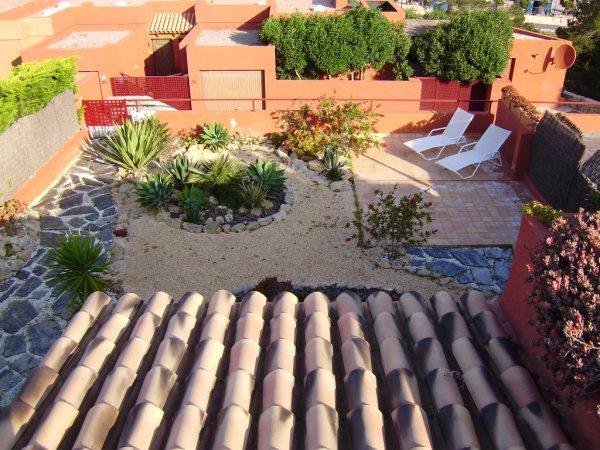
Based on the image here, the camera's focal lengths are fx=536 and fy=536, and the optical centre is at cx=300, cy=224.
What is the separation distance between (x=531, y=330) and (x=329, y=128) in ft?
36.8

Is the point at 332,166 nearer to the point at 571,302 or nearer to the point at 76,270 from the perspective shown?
the point at 76,270

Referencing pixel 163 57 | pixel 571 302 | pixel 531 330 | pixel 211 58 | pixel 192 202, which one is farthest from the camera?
pixel 163 57

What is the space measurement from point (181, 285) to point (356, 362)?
5.49 meters

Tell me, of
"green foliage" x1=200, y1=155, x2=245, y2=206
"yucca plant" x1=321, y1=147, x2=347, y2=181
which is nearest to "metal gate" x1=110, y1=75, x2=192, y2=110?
"green foliage" x1=200, y1=155, x2=245, y2=206

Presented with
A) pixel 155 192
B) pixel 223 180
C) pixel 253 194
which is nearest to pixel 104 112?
pixel 155 192

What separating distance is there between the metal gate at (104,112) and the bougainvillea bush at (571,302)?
43.4 ft

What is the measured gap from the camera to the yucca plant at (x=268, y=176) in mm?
12000

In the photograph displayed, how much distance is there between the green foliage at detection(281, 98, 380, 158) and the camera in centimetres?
1433

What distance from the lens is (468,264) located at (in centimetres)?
996

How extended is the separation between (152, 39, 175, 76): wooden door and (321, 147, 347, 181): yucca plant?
13793 mm

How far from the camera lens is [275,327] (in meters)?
5.09

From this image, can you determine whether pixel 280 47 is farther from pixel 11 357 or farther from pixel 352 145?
pixel 11 357

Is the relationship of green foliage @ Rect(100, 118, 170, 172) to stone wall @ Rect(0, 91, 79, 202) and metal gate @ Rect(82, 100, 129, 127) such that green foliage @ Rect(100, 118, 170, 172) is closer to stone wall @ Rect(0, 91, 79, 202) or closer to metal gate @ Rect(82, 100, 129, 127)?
stone wall @ Rect(0, 91, 79, 202)

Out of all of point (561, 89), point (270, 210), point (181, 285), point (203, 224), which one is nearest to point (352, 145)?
point (270, 210)
